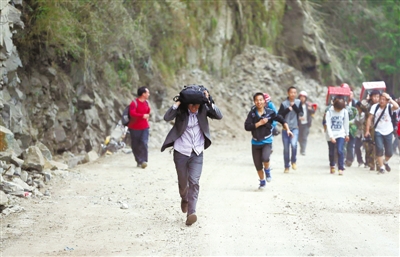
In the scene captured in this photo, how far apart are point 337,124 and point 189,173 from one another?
6.18 metres

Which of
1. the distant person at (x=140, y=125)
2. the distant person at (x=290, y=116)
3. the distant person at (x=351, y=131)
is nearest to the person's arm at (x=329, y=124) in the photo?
the distant person at (x=290, y=116)

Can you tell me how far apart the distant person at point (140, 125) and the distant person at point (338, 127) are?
13.3 feet

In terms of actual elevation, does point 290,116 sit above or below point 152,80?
below

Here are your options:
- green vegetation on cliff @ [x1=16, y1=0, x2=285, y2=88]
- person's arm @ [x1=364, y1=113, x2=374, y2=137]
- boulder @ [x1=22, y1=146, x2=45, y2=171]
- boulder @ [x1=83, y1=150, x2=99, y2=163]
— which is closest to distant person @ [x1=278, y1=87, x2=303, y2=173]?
person's arm @ [x1=364, y1=113, x2=374, y2=137]

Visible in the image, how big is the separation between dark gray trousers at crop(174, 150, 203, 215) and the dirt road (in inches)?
15.0

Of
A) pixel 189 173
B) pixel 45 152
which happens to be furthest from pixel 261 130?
pixel 45 152

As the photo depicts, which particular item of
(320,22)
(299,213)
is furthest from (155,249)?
(320,22)

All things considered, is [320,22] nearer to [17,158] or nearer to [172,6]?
[172,6]

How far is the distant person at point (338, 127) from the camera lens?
551 inches

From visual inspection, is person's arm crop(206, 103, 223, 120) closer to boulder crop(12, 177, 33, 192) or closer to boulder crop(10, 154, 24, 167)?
boulder crop(12, 177, 33, 192)

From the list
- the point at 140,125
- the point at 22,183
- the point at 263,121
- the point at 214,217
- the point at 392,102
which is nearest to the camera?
the point at 214,217

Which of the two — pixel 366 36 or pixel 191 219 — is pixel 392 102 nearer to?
pixel 191 219

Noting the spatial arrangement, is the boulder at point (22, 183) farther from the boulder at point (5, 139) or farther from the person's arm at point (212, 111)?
the person's arm at point (212, 111)

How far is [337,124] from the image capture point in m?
14.0
